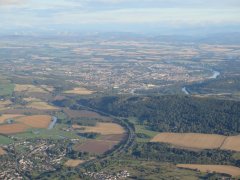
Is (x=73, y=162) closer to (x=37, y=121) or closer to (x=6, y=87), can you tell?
(x=37, y=121)

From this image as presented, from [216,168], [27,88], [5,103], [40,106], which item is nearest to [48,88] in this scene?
[27,88]

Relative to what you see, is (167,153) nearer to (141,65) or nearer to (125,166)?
(125,166)

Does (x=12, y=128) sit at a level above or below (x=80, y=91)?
below

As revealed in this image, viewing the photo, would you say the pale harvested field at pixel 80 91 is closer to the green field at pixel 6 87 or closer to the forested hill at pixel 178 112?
the forested hill at pixel 178 112

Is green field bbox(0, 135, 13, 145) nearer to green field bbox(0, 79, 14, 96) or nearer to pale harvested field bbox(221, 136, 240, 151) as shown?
pale harvested field bbox(221, 136, 240, 151)

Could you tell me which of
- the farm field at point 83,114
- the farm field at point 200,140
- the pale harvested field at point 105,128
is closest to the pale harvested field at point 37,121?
the farm field at point 83,114

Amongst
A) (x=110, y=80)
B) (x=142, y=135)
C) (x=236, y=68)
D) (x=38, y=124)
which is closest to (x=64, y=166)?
(x=142, y=135)
